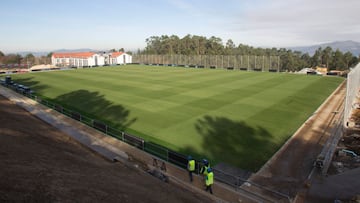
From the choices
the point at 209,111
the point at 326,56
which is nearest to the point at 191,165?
the point at 209,111

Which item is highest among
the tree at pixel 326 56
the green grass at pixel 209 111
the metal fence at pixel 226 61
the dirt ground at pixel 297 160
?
the tree at pixel 326 56

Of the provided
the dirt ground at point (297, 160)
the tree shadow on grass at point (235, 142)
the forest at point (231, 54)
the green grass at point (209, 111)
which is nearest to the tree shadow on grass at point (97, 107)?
the green grass at point (209, 111)

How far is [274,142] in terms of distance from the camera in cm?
2034

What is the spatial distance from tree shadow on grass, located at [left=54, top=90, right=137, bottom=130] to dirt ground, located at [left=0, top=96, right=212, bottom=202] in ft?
25.2

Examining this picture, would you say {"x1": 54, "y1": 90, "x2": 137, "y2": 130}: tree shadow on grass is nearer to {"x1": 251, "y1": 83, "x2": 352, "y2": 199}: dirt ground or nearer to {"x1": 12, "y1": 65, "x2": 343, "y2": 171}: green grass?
{"x1": 12, "y1": 65, "x2": 343, "y2": 171}: green grass

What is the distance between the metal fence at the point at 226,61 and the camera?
76000 millimetres

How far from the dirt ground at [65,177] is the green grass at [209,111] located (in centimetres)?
574

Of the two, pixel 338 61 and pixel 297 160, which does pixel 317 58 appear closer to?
pixel 338 61

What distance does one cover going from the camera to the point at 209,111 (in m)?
28.5

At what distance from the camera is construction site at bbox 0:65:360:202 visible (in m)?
10.6

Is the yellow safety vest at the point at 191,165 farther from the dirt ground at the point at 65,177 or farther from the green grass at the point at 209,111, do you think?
the green grass at the point at 209,111

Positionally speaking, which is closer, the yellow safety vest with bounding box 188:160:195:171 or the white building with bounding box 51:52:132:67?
the yellow safety vest with bounding box 188:160:195:171

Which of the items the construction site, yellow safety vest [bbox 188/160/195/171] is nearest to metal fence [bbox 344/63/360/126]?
the construction site

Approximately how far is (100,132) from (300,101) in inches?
995
